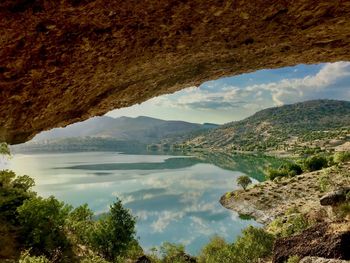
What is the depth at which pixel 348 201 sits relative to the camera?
3088cm

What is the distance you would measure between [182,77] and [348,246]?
1351 centimetres

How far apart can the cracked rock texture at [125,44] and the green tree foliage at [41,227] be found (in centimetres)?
2734

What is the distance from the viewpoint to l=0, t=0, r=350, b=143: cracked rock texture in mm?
6500

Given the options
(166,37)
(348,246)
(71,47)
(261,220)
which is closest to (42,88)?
(71,47)

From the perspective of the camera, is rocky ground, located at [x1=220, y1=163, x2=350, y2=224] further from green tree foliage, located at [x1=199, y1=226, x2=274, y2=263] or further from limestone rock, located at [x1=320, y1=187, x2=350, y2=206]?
limestone rock, located at [x1=320, y1=187, x2=350, y2=206]

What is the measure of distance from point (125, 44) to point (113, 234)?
130ft

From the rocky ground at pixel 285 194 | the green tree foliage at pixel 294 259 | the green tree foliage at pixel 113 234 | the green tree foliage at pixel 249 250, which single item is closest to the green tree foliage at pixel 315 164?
the rocky ground at pixel 285 194

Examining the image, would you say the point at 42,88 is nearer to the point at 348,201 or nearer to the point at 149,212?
the point at 348,201

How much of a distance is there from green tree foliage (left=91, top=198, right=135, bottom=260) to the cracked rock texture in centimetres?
3385

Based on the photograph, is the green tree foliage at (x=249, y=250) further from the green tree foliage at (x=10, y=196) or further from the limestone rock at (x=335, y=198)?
the green tree foliage at (x=10, y=196)

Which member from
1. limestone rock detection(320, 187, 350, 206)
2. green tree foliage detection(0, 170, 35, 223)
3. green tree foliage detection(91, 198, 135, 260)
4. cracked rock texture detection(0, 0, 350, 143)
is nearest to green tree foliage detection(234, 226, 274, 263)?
limestone rock detection(320, 187, 350, 206)

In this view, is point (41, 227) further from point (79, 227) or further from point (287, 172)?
point (287, 172)

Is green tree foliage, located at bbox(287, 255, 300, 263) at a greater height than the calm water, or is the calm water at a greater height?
green tree foliage, located at bbox(287, 255, 300, 263)

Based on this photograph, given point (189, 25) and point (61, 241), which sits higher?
Answer: point (189, 25)
